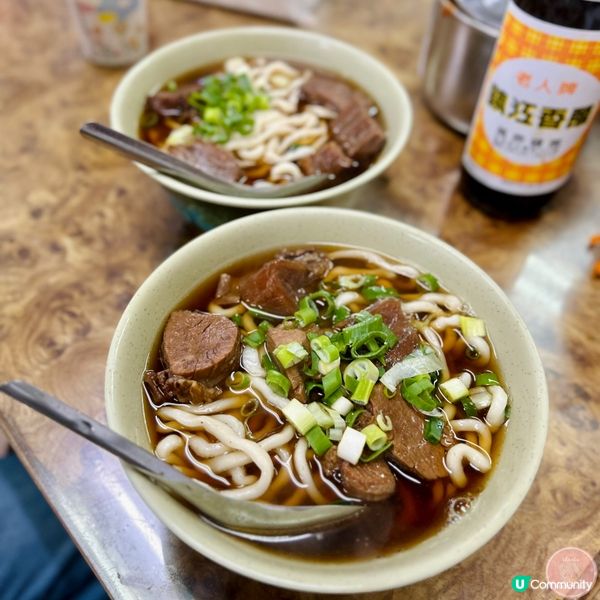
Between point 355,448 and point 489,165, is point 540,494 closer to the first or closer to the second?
point 355,448

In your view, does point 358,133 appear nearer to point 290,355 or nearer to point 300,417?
point 290,355

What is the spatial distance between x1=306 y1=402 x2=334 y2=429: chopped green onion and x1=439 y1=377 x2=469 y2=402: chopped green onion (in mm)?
302

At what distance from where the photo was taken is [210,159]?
205 centimetres

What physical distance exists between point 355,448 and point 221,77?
1712mm

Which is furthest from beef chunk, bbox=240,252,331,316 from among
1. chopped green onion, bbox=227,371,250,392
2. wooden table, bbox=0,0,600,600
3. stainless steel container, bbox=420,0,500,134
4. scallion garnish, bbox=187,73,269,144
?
stainless steel container, bbox=420,0,500,134

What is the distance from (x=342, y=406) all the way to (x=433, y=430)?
0.22 metres

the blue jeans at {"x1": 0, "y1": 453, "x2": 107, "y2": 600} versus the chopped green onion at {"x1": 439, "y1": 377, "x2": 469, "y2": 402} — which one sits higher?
the chopped green onion at {"x1": 439, "y1": 377, "x2": 469, "y2": 402}

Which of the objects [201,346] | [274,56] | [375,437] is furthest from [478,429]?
[274,56]

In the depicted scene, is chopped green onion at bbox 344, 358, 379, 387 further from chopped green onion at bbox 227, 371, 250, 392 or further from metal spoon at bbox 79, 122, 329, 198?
metal spoon at bbox 79, 122, 329, 198

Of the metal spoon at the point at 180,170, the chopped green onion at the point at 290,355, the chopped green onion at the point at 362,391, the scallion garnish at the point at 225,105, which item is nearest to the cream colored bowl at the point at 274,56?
the metal spoon at the point at 180,170

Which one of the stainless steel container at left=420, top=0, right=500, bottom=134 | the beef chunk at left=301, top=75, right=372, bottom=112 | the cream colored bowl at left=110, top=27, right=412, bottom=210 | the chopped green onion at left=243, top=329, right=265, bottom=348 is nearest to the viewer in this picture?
the chopped green onion at left=243, top=329, right=265, bottom=348

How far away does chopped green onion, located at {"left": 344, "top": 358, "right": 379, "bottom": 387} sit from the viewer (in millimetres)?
1412

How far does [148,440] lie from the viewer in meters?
1.34

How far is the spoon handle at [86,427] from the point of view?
107cm
